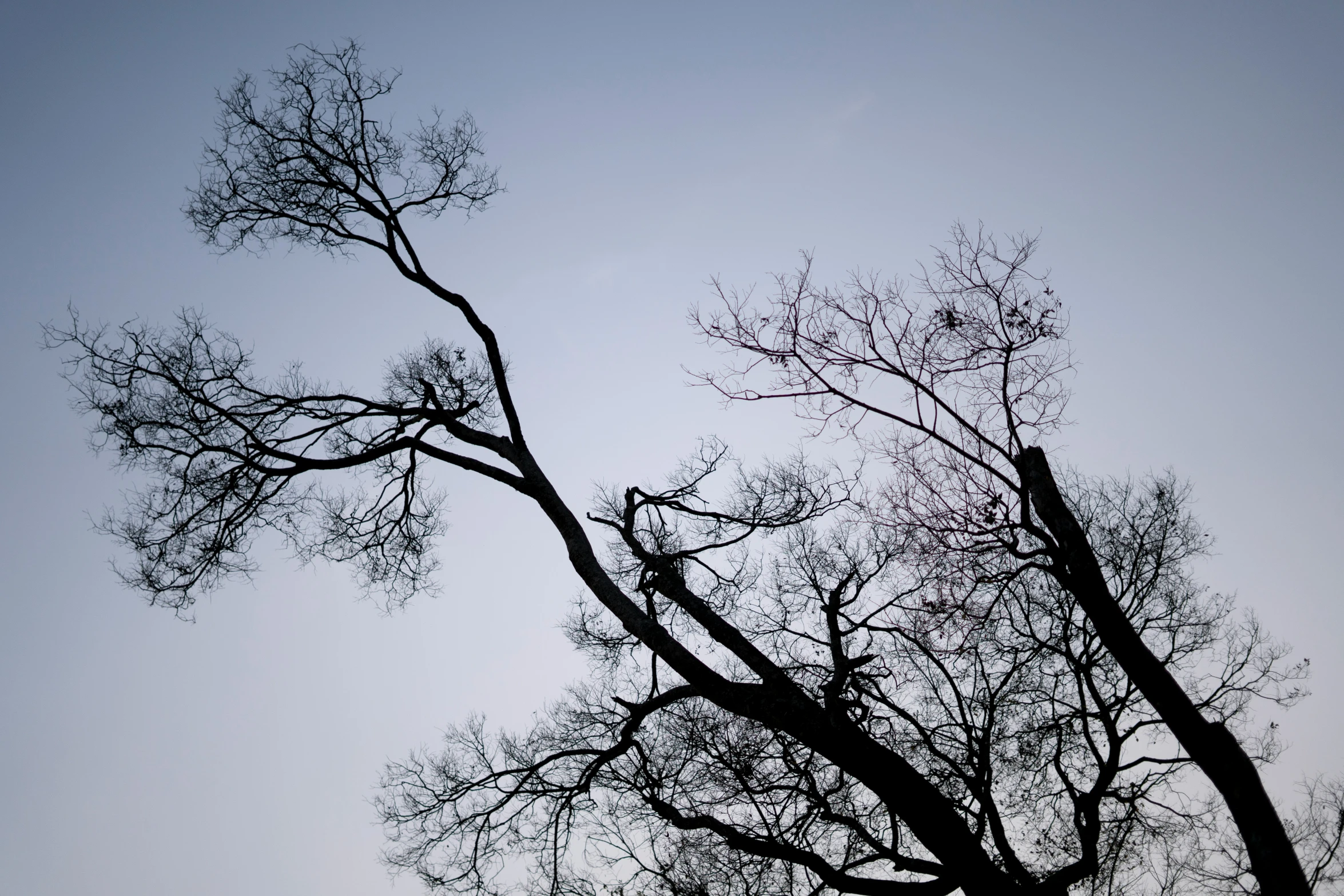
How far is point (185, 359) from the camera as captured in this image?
8.80 metres

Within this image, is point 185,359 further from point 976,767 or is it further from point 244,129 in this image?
point 976,767

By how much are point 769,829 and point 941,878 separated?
7.61ft

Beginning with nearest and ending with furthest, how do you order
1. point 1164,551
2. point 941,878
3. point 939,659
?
point 941,878
point 939,659
point 1164,551

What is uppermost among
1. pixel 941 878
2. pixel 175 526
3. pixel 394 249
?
pixel 394 249

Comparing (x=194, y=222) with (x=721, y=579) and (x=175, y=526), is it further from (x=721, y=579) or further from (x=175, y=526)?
(x=721, y=579)

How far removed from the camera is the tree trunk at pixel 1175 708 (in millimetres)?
4113

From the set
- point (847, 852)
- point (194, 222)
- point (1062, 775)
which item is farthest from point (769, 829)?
point (194, 222)

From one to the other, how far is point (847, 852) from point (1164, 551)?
19.3 feet

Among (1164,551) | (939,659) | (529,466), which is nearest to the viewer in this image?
(529,466)

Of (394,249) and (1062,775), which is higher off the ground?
(394,249)

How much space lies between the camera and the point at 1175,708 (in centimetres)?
454

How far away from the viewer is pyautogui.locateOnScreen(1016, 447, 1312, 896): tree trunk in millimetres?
4113

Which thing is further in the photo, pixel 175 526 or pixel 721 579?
pixel 721 579

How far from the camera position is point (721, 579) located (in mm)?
9516
